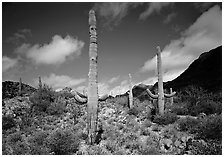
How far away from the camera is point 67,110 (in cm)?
1521

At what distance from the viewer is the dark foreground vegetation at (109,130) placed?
23.9 ft

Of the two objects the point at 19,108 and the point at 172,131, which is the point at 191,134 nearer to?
the point at 172,131

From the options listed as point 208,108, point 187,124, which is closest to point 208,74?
point 208,108

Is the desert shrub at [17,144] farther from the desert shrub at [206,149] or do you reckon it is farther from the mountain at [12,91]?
the mountain at [12,91]

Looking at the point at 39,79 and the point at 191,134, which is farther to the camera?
the point at 39,79

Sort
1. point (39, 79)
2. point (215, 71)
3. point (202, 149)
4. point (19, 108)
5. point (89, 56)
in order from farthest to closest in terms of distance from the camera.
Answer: point (215, 71)
point (39, 79)
point (19, 108)
point (89, 56)
point (202, 149)

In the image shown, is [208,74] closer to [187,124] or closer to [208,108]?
[208,108]

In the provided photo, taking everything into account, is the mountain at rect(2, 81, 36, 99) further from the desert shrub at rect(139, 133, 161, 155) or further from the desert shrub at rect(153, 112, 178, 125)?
the desert shrub at rect(139, 133, 161, 155)

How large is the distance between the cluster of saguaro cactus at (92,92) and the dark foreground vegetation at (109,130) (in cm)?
68

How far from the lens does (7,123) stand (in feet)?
38.2

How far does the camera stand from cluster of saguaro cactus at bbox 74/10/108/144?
25.2 ft

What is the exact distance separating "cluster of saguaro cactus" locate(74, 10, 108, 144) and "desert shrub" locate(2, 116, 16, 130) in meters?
5.59

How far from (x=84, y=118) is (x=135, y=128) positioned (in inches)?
161

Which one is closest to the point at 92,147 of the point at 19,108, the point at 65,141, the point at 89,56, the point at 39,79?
the point at 65,141
